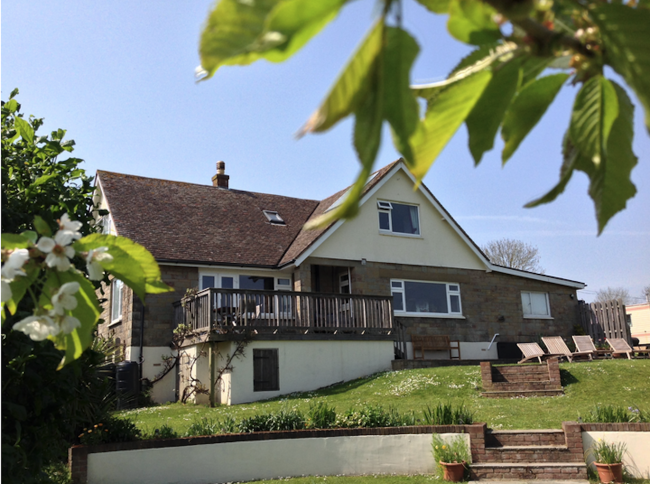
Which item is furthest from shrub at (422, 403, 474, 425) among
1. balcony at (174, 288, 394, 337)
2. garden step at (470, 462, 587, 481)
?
balcony at (174, 288, 394, 337)

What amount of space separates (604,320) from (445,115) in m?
25.9

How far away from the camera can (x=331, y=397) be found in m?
15.1

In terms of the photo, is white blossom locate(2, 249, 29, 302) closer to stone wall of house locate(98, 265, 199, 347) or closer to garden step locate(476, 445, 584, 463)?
garden step locate(476, 445, 584, 463)

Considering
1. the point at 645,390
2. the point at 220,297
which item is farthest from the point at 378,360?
the point at 645,390

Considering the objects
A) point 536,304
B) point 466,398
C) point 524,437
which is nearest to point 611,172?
point 524,437

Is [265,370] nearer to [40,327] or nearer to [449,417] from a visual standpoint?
[449,417]

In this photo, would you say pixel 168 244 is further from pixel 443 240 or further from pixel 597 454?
pixel 597 454

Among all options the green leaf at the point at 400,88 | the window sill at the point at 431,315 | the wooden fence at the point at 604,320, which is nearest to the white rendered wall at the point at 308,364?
the window sill at the point at 431,315

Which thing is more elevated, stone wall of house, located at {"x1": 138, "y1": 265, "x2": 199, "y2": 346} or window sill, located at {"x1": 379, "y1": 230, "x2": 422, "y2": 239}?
window sill, located at {"x1": 379, "y1": 230, "x2": 422, "y2": 239}

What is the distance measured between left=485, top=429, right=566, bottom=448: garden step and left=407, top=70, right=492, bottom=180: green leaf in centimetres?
1026

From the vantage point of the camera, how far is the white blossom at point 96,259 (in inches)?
43.1

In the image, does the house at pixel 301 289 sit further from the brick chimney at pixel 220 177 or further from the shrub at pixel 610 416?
the shrub at pixel 610 416

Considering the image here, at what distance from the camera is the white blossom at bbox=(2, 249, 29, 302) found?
1057 millimetres

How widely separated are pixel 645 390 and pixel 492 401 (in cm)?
328
